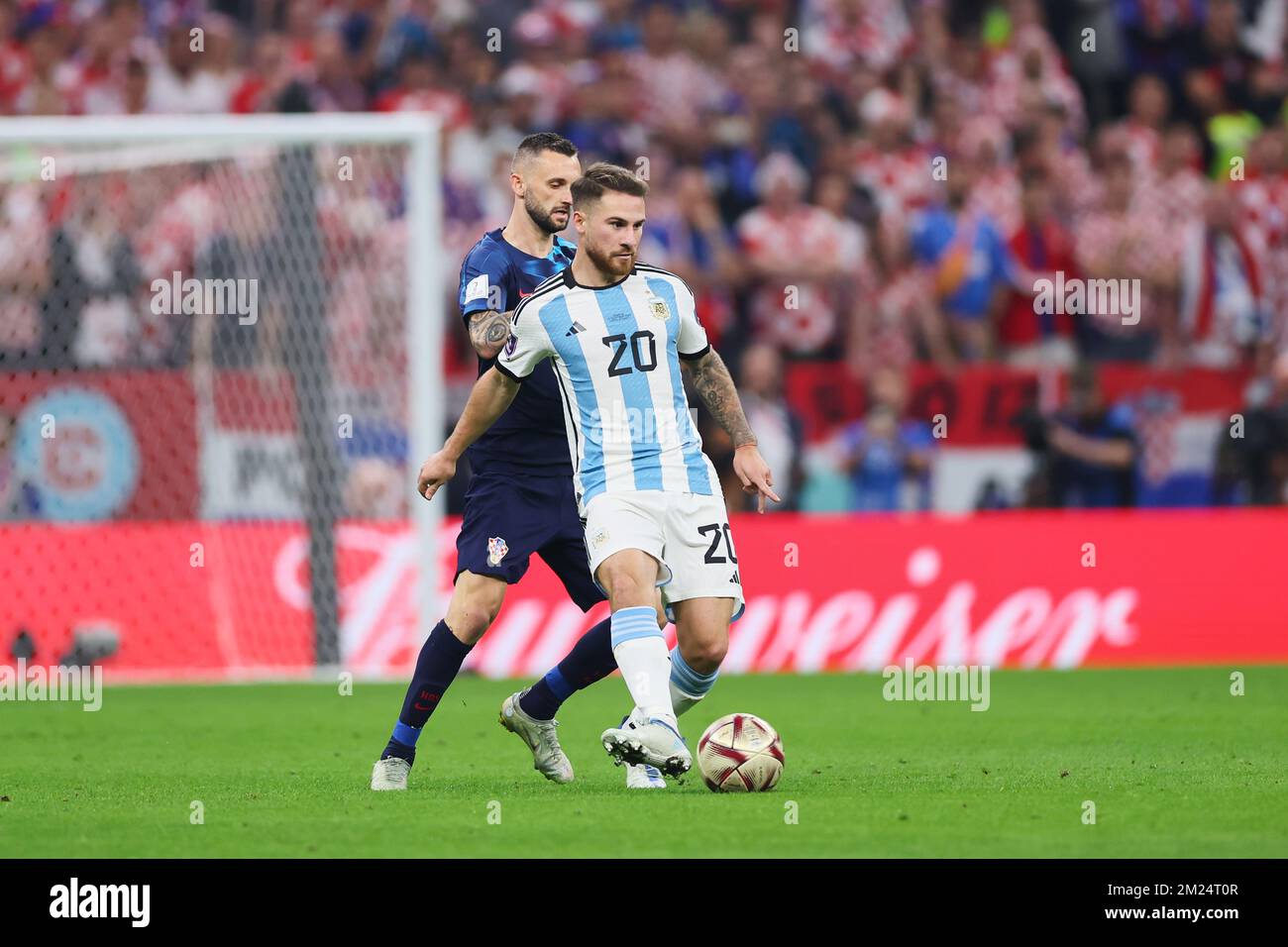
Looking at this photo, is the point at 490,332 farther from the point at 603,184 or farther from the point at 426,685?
the point at 426,685

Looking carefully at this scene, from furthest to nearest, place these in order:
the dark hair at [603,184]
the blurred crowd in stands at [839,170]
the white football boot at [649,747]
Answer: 1. the blurred crowd in stands at [839,170]
2. the dark hair at [603,184]
3. the white football boot at [649,747]

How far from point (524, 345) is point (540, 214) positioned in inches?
32.4

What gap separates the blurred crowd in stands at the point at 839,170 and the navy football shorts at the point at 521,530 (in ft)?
23.3

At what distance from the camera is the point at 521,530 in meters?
8.15

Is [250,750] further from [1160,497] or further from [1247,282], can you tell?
[1247,282]

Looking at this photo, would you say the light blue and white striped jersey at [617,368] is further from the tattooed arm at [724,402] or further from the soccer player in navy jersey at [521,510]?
the soccer player in navy jersey at [521,510]

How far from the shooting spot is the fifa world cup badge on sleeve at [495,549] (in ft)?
26.5

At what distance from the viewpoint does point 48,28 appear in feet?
58.2

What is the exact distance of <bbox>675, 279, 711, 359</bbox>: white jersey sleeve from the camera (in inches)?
305

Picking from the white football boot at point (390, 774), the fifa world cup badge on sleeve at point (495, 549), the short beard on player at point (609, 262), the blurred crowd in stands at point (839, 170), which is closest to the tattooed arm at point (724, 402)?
the short beard on player at point (609, 262)

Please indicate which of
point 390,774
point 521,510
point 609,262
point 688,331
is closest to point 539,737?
point 390,774

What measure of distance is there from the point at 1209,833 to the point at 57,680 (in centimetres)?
897

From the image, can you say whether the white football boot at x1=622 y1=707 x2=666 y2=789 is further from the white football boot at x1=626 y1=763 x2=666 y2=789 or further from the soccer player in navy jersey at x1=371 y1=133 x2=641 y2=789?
the soccer player in navy jersey at x1=371 y1=133 x2=641 y2=789

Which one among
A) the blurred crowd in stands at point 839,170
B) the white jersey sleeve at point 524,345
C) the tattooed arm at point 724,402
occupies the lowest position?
the tattooed arm at point 724,402
